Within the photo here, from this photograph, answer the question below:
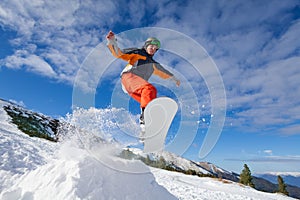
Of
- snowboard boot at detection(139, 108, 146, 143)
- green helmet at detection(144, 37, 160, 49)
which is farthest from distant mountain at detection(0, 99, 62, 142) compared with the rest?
green helmet at detection(144, 37, 160, 49)

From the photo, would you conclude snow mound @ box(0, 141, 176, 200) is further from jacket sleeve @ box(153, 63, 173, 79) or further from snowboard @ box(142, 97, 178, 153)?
jacket sleeve @ box(153, 63, 173, 79)

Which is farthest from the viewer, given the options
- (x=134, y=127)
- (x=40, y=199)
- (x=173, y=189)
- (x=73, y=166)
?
(x=173, y=189)

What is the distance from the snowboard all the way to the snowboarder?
0.15 m

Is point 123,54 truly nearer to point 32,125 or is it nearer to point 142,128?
point 142,128

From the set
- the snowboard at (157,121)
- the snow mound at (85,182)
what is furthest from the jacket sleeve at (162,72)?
the snow mound at (85,182)

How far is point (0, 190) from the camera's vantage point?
4.18 metres

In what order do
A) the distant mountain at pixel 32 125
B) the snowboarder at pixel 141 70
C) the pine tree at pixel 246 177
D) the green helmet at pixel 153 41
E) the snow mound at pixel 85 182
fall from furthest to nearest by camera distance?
the pine tree at pixel 246 177
the distant mountain at pixel 32 125
the green helmet at pixel 153 41
the snowboarder at pixel 141 70
the snow mound at pixel 85 182

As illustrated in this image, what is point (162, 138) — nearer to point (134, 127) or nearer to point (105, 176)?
point (134, 127)

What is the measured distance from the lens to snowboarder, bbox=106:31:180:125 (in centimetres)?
490

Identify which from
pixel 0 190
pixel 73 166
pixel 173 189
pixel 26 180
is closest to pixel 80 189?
pixel 73 166

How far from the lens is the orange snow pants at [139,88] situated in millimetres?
4789

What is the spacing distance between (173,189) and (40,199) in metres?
6.10

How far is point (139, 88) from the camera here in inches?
198

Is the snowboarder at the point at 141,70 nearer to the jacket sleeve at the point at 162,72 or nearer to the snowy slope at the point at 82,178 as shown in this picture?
the jacket sleeve at the point at 162,72
